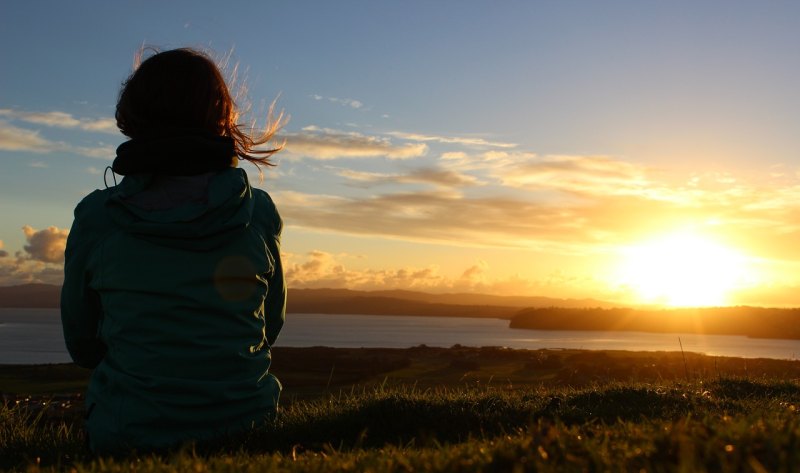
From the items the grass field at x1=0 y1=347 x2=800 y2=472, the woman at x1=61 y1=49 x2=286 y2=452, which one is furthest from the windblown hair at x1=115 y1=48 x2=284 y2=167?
the grass field at x1=0 y1=347 x2=800 y2=472

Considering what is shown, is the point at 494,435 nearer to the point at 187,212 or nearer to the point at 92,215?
the point at 187,212

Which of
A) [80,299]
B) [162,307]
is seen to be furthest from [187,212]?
[80,299]

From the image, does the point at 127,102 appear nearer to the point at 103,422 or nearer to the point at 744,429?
the point at 103,422

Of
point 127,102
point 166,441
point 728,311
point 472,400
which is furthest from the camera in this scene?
point 728,311

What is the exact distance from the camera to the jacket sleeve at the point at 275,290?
4.30 metres

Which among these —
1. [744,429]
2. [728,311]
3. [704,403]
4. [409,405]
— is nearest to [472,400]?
[409,405]

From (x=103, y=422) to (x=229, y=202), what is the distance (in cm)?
136

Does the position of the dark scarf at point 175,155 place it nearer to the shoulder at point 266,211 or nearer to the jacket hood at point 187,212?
the jacket hood at point 187,212

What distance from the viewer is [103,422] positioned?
3.77 metres

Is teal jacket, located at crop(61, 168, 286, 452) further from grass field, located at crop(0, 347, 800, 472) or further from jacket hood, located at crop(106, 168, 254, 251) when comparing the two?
grass field, located at crop(0, 347, 800, 472)

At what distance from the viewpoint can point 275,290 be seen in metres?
4.43

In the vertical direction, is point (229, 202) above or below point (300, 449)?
above

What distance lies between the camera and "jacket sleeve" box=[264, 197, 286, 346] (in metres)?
4.30

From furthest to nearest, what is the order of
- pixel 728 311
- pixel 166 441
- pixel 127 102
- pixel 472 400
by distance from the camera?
1. pixel 728 311
2. pixel 472 400
3. pixel 127 102
4. pixel 166 441
